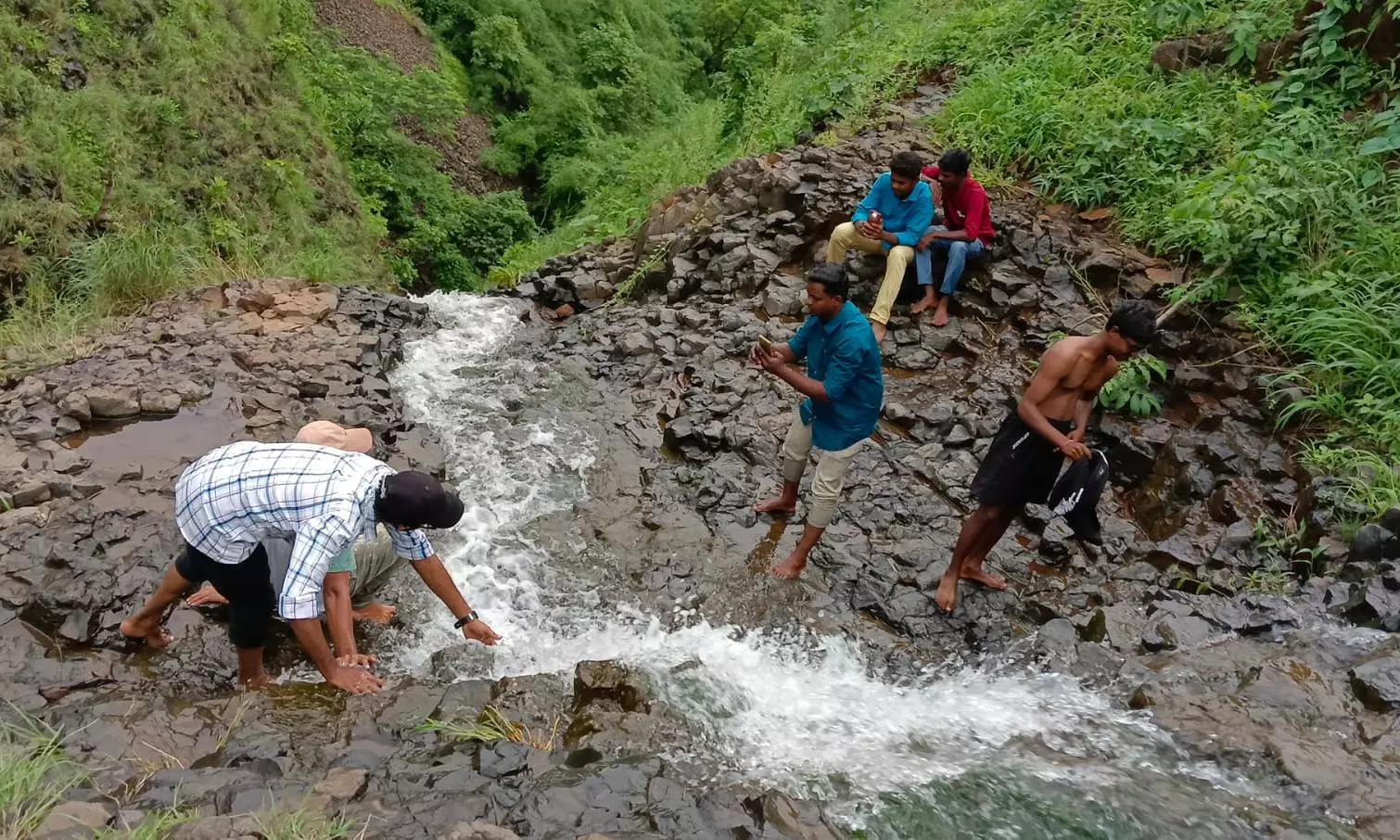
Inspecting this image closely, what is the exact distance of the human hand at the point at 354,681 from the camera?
342 centimetres

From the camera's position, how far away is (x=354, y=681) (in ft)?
11.5

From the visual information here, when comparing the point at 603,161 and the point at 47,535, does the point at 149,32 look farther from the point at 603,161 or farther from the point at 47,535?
the point at 603,161

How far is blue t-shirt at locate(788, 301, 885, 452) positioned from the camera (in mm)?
4125

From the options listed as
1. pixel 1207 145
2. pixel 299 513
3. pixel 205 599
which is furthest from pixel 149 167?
pixel 1207 145

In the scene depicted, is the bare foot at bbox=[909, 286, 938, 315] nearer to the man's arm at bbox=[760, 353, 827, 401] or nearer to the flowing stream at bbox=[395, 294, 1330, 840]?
the man's arm at bbox=[760, 353, 827, 401]

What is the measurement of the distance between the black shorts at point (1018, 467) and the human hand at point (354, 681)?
3153 millimetres

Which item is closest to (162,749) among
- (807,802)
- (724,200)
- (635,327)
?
(807,802)

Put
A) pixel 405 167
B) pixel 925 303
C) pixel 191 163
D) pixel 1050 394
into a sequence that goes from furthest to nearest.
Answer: pixel 405 167 < pixel 191 163 < pixel 925 303 < pixel 1050 394

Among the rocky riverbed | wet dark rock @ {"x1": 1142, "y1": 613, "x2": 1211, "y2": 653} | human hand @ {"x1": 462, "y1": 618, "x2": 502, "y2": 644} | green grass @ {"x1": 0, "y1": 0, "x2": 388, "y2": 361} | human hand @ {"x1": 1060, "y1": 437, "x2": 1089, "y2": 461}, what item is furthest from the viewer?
green grass @ {"x1": 0, "y1": 0, "x2": 388, "y2": 361}

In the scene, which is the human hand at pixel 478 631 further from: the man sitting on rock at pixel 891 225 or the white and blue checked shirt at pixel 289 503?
the man sitting on rock at pixel 891 225

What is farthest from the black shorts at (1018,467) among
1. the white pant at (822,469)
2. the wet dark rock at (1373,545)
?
the wet dark rock at (1373,545)

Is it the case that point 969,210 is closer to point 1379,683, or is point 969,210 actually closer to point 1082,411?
point 1082,411

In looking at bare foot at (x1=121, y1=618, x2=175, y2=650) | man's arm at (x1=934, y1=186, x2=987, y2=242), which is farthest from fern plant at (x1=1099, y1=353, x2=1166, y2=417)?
bare foot at (x1=121, y1=618, x2=175, y2=650)

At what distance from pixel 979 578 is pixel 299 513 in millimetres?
3666
